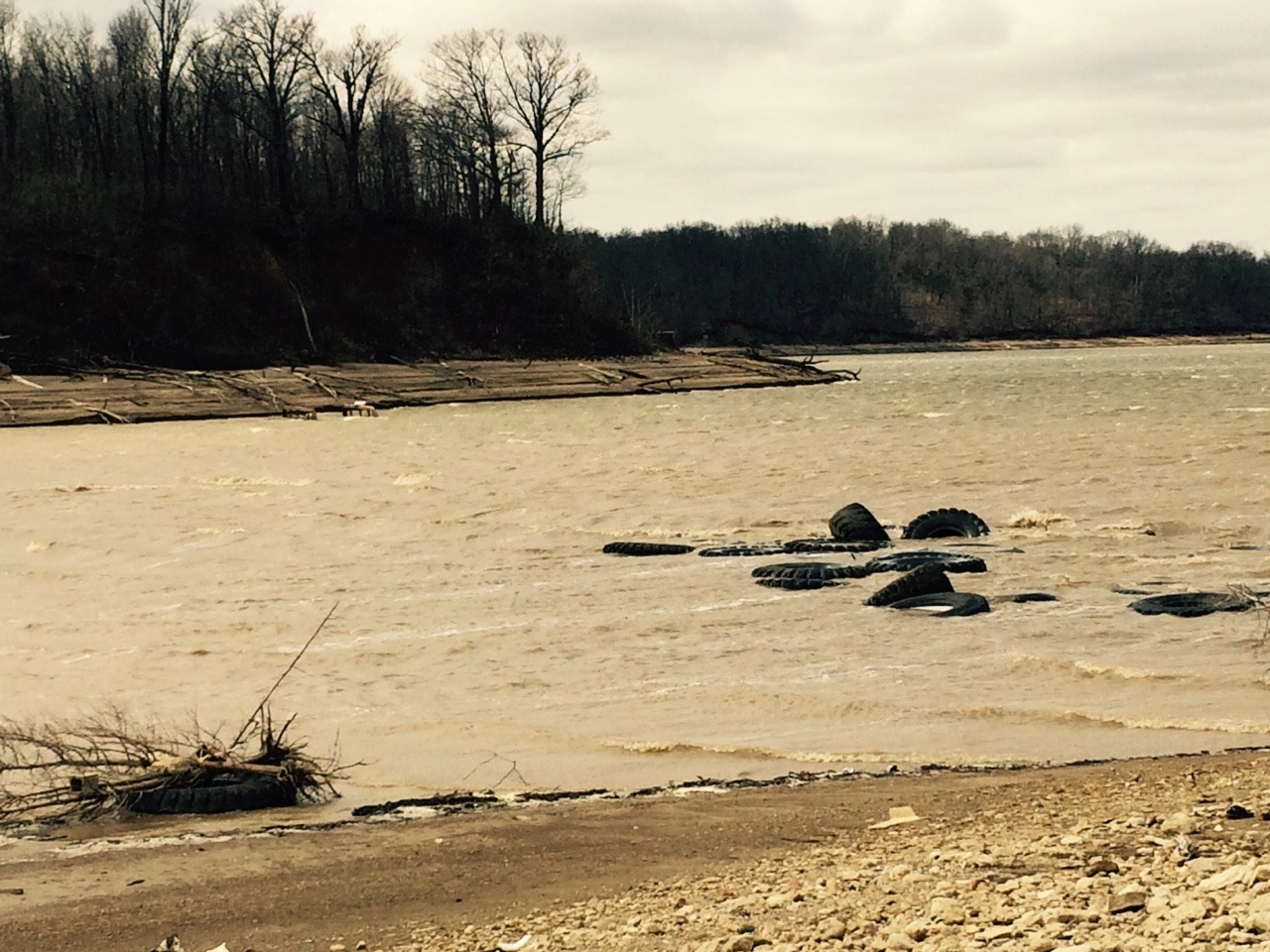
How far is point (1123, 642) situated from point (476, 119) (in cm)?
8083

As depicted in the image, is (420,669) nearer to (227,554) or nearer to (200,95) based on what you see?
(227,554)

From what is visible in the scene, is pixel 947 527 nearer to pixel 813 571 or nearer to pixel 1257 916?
pixel 813 571

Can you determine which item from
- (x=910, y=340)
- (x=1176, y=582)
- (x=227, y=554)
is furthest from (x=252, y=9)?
(x=910, y=340)

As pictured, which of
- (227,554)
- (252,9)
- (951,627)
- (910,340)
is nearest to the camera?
(951,627)

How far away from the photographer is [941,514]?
19938 mm

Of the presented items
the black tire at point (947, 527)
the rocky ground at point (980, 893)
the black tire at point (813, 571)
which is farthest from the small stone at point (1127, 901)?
the black tire at point (947, 527)

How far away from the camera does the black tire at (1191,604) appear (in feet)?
44.2

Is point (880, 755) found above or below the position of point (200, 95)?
below

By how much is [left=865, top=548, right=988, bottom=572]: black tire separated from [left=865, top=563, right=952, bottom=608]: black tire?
1.29m

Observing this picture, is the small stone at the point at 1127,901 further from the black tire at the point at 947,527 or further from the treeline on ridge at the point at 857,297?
the treeline on ridge at the point at 857,297

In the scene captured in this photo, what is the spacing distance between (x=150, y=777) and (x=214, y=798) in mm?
396

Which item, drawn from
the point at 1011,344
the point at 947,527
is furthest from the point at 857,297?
the point at 947,527

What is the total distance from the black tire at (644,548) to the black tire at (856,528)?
1.97 metres

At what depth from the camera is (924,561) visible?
1684 centimetres
